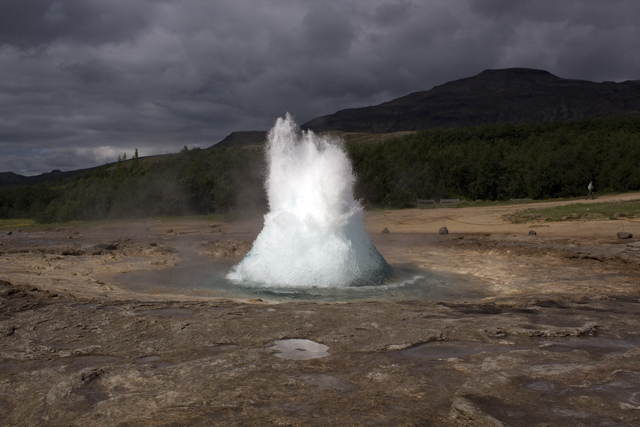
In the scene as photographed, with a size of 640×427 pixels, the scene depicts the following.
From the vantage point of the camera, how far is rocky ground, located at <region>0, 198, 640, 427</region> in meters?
3.23

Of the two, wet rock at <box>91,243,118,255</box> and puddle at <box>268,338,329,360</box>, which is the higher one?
wet rock at <box>91,243,118,255</box>

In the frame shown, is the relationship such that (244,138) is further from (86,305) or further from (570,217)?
(86,305)

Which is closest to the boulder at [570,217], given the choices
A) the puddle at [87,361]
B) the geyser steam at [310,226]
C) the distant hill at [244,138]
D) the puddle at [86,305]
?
the geyser steam at [310,226]

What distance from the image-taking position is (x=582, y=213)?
64.3 ft

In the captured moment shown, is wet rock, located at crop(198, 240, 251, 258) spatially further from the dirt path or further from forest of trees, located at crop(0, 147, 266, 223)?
forest of trees, located at crop(0, 147, 266, 223)

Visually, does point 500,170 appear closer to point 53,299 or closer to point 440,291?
point 440,291

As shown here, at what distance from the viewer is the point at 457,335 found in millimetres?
5047

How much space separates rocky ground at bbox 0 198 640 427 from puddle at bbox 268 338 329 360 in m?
0.03

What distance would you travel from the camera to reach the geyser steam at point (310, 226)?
9.64 meters

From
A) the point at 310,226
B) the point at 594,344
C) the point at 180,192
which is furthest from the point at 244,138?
the point at 594,344

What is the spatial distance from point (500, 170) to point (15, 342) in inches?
1511

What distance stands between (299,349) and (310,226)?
18.5 feet

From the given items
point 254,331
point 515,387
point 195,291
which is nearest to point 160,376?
point 254,331

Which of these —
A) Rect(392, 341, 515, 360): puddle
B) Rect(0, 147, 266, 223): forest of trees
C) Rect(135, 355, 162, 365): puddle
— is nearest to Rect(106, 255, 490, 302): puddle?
Rect(392, 341, 515, 360): puddle
